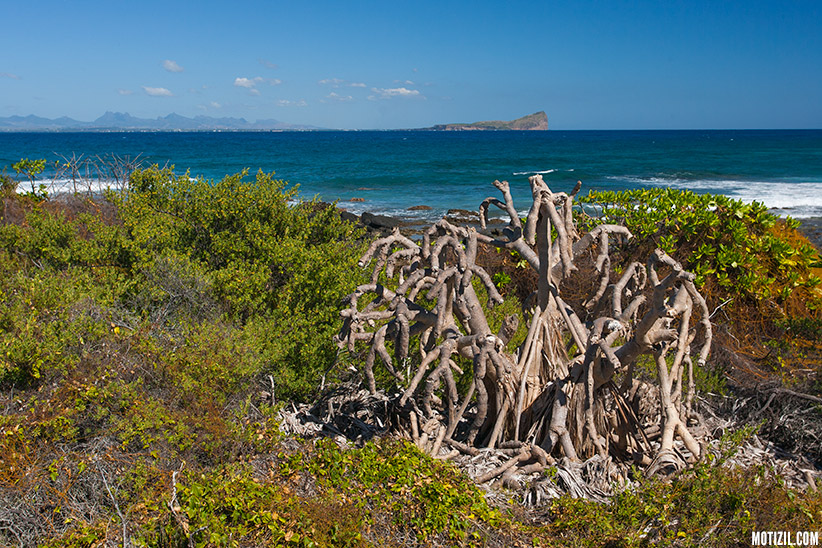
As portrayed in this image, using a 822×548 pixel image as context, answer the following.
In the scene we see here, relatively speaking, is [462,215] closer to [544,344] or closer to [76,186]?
[76,186]

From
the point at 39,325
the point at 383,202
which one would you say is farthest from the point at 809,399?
the point at 383,202

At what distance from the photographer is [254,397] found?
18.1ft

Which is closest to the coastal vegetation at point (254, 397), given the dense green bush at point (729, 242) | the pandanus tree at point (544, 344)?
the dense green bush at point (729, 242)

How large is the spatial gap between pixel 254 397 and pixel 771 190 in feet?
119

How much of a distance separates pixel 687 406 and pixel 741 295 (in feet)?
12.6

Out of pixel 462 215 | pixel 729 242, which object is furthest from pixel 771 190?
pixel 729 242

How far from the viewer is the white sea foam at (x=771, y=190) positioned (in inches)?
1041

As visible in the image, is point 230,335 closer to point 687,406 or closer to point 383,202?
point 687,406

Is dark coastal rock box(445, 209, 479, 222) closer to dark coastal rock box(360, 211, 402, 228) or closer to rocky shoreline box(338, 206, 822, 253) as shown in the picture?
rocky shoreline box(338, 206, 822, 253)

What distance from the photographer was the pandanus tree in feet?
13.4

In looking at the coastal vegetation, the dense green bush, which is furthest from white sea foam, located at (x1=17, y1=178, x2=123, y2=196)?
the dense green bush

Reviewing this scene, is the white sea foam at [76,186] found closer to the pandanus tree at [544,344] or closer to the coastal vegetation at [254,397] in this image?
the coastal vegetation at [254,397]

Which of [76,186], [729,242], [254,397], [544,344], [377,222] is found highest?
[76,186]

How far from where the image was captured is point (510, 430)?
4.96 m
